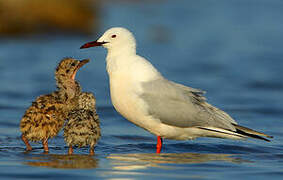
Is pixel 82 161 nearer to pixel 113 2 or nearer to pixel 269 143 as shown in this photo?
pixel 269 143

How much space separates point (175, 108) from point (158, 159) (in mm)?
930

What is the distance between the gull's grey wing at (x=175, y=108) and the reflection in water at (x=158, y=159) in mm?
456

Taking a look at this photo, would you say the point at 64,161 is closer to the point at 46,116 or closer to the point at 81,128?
the point at 81,128

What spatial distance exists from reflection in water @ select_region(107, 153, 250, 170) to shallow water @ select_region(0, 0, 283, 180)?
0.04ft

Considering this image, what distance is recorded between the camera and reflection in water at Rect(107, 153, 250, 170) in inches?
312

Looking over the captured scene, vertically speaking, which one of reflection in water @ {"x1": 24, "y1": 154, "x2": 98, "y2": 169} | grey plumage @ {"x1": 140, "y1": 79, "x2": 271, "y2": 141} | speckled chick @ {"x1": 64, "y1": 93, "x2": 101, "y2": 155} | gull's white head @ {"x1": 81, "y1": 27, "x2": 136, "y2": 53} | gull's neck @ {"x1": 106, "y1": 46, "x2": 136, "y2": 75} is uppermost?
gull's white head @ {"x1": 81, "y1": 27, "x2": 136, "y2": 53}

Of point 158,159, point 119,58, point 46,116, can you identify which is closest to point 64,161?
point 46,116

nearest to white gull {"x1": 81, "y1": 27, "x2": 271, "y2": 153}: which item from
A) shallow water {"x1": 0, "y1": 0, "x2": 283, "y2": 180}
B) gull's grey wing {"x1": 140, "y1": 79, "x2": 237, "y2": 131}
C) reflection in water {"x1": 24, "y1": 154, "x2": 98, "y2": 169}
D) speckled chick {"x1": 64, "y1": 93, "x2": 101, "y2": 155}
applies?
gull's grey wing {"x1": 140, "y1": 79, "x2": 237, "y2": 131}

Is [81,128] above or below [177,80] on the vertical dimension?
below

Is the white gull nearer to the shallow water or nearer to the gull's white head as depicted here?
the gull's white head

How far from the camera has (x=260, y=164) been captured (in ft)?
27.1

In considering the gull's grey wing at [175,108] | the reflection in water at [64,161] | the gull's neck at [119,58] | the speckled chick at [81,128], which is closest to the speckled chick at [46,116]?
the speckled chick at [81,128]

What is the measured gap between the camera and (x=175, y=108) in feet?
29.9

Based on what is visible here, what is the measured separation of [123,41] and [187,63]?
427 inches
